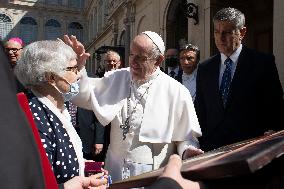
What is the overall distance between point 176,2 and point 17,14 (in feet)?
94.6

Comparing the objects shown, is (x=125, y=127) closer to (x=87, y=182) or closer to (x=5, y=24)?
(x=87, y=182)

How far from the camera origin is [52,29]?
38.4 meters

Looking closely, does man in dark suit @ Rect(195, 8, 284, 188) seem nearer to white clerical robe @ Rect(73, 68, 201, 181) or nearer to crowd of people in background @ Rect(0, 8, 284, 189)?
crowd of people in background @ Rect(0, 8, 284, 189)

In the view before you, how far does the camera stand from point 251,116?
118 inches

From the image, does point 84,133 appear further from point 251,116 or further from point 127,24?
point 127,24

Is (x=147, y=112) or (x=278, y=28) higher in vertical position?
(x=278, y=28)

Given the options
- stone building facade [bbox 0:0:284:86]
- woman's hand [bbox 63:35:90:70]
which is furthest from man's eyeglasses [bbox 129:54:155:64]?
stone building facade [bbox 0:0:284:86]

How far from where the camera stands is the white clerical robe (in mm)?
2928

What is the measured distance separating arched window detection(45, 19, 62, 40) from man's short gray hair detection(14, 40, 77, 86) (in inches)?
1459

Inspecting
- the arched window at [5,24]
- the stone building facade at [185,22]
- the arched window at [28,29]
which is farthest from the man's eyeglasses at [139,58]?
the arched window at [28,29]

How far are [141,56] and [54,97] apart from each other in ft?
2.92

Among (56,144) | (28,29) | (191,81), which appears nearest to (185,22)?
(191,81)

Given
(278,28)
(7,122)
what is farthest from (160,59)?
(278,28)

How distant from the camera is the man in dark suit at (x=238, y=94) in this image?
300 cm
